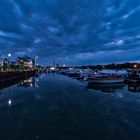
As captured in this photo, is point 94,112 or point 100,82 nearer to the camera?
point 94,112

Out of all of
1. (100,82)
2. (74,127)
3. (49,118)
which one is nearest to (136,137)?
(74,127)

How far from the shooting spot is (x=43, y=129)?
18.1 meters

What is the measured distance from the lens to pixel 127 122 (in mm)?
20969

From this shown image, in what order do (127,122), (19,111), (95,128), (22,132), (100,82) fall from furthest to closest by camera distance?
1. (100,82)
2. (19,111)
3. (127,122)
4. (95,128)
5. (22,132)

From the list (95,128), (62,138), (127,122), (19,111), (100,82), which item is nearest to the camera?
(62,138)

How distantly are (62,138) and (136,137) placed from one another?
6.44 m

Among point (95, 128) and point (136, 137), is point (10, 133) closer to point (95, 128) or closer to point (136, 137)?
point (95, 128)

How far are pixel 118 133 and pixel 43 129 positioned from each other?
7.03 m

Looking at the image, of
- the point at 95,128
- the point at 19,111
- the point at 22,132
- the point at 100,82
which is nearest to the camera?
the point at 22,132

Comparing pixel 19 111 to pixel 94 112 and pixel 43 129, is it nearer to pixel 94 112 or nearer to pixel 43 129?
pixel 43 129

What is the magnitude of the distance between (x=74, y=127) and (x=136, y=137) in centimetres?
590

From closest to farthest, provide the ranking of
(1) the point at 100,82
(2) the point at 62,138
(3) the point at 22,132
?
(2) the point at 62,138 < (3) the point at 22,132 < (1) the point at 100,82

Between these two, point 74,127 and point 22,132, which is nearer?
point 22,132

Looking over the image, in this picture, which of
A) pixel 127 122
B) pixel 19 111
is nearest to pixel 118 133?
pixel 127 122
